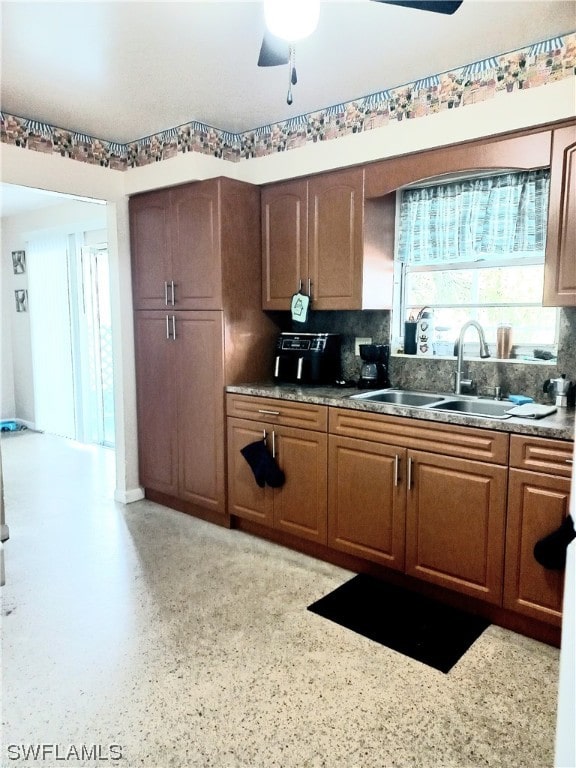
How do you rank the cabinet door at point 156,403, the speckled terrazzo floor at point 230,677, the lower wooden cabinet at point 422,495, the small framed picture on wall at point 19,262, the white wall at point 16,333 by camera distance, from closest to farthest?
1. the speckled terrazzo floor at point 230,677
2. the lower wooden cabinet at point 422,495
3. the cabinet door at point 156,403
4. the white wall at point 16,333
5. the small framed picture on wall at point 19,262

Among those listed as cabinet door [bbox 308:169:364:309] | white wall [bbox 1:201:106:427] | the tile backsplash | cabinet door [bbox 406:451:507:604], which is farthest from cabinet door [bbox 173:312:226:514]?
white wall [bbox 1:201:106:427]

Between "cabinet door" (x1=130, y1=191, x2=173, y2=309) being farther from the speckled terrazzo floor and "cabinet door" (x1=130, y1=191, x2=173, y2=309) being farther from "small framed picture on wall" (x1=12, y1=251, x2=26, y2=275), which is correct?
"small framed picture on wall" (x1=12, y1=251, x2=26, y2=275)

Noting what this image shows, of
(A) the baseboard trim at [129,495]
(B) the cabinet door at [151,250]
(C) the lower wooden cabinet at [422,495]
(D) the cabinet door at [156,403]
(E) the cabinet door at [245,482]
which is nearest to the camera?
(C) the lower wooden cabinet at [422,495]

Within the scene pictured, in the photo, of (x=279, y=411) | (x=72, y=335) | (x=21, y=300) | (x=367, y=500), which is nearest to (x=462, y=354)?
(x=367, y=500)

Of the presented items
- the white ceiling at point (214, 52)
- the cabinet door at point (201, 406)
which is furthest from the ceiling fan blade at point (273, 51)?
the cabinet door at point (201, 406)

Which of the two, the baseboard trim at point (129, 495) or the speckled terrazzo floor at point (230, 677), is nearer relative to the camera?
the speckled terrazzo floor at point (230, 677)

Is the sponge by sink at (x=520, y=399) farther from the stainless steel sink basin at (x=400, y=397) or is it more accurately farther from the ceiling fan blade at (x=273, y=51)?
the ceiling fan blade at (x=273, y=51)

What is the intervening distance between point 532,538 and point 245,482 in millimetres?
1706

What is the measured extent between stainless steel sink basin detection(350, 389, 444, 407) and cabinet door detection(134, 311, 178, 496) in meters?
1.40

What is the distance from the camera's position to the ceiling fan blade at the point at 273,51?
180cm

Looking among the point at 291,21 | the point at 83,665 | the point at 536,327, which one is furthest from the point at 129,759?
the point at 536,327

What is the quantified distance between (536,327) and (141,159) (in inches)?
108

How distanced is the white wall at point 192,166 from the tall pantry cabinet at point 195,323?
9 centimetres

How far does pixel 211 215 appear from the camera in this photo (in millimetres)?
3318
